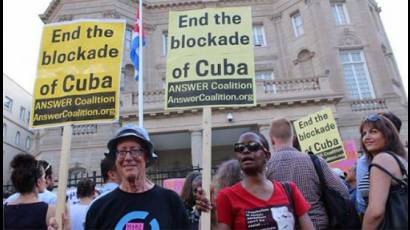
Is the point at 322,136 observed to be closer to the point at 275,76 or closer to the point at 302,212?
the point at 302,212

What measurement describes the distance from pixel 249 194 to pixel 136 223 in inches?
36.6

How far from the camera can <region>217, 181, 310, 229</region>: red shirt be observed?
2.80 m

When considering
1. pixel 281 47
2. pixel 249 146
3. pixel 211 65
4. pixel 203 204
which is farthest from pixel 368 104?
pixel 203 204

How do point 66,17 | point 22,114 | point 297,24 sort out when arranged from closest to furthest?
1. point 66,17
2. point 297,24
3. point 22,114

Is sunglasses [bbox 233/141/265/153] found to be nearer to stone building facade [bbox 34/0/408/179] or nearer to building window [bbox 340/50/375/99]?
stone building facade [bbox 34/0/408/179]

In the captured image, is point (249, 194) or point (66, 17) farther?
point (66, 17)

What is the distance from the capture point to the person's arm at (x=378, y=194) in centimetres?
274

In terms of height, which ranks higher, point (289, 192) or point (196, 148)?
point (196, 148)

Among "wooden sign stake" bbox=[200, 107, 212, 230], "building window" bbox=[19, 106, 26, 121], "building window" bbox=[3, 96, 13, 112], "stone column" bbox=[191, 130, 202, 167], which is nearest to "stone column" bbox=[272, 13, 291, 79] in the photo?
"stone column" bbox=[191, 130, 202, 167]

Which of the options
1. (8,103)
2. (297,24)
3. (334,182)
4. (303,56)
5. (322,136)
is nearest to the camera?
(334,182)

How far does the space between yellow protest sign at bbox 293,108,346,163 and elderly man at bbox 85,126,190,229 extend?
7149 millimetres

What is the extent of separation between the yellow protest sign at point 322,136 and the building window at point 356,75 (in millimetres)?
11928

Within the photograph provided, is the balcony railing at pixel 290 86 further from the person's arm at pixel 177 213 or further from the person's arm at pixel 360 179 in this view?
the person's arm at pixel 177 213

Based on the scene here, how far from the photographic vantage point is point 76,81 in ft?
15.3
